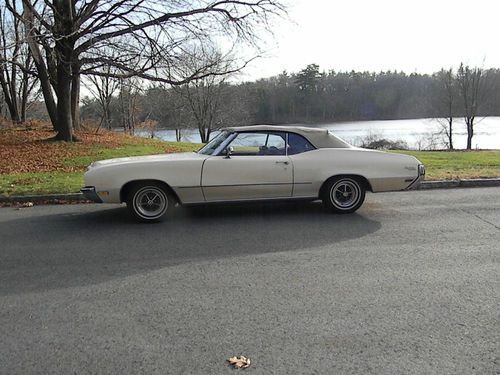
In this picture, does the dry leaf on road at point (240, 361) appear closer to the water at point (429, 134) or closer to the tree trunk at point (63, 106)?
the tree trunk at point (63, 106)

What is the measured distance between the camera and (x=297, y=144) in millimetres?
6258

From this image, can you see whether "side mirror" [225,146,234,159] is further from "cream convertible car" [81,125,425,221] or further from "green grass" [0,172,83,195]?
"green grass" [0,172,83,195]

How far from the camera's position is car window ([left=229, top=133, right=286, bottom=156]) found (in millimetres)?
6066

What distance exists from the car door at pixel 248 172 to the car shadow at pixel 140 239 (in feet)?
1.35

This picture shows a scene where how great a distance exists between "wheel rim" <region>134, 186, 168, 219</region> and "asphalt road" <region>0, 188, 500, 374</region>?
0.24 m

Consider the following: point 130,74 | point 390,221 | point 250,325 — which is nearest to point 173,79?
point 130,74

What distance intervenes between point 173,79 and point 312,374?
16938 mm

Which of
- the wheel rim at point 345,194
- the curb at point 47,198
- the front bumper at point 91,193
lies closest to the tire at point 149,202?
the front bumper at point 91,193

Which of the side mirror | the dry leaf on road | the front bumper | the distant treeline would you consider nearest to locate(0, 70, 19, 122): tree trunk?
the distant treeline

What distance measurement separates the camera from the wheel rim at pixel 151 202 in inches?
231

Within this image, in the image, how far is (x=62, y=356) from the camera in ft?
8.43

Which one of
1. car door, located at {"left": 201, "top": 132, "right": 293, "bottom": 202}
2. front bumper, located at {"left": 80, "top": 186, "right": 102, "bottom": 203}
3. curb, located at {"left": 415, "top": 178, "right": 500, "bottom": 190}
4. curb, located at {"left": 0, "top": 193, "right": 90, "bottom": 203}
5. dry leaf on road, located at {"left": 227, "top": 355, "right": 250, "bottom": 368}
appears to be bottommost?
dry leaf on road, located at {"left": 227, "top": 355, "right": 250, "bottom": 368}

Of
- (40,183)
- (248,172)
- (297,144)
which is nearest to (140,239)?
(248,172)

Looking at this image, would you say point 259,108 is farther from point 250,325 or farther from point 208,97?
point 250,325
